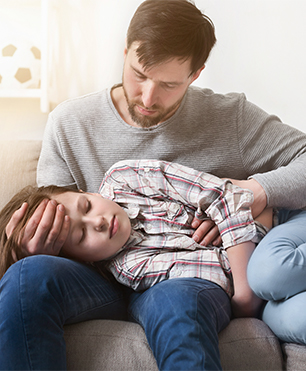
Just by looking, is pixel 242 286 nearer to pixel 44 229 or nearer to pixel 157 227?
pixel 157 227

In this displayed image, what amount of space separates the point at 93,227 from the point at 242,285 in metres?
0.43

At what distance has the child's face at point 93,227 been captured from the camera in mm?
1044

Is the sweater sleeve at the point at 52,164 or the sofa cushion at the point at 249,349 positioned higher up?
the sweater sleeve at the point at 52,164

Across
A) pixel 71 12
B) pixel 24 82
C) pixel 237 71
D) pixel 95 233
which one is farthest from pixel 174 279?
pixel 71 12

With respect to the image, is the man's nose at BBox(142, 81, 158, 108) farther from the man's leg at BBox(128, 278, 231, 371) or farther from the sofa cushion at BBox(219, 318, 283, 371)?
the sofa cushion at BBox(219, 318, 283, 371)

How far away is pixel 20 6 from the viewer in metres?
2.00

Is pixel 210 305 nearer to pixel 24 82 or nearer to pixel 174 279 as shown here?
pixel 174 279

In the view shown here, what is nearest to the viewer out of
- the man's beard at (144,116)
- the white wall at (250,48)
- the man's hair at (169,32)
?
the man's hair at (169,32)

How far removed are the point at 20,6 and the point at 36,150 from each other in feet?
3.18

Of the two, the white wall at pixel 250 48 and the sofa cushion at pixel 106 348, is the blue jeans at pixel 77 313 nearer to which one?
the sofa cushion at pixel 106 348

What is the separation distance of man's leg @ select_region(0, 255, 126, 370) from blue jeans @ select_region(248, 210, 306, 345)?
426 mm

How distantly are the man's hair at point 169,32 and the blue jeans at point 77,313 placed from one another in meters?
0.63

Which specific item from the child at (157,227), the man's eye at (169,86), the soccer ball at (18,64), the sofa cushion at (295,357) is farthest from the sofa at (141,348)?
the soccer ball at (18,64)

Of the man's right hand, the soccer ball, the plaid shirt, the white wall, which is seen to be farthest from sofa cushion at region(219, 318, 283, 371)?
the soccer ball
